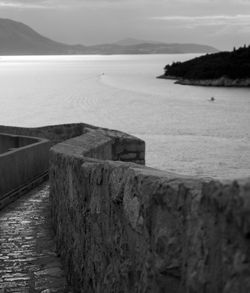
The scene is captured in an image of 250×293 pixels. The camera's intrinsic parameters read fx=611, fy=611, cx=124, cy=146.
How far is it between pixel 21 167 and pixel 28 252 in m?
3.92

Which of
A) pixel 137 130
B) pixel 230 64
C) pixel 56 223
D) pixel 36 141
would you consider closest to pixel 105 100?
pixel 137 130

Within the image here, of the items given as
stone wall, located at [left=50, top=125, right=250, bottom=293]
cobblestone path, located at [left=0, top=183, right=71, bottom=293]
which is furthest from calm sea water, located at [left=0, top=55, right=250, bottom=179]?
stone wall, located at [left=50, top=125, right=250, bottom=293]

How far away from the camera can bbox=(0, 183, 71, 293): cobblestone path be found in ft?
19.5

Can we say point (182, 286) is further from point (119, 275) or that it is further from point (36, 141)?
point (36, 141)

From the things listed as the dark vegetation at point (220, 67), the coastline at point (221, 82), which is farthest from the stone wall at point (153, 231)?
the coastline at point (221, 82)

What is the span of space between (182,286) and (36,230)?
5510mm

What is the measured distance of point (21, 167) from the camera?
10.9 m

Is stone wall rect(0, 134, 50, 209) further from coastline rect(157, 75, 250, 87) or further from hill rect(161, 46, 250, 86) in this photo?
coastline rect(157, 75, 250, 87)

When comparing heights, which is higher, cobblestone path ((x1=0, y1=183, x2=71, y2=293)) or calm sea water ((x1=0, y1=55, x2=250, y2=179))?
cobblestone path ((x1=0, y1=183, x2=71, y2=293))

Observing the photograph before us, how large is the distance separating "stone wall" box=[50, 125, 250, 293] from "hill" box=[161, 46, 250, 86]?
112341 mm

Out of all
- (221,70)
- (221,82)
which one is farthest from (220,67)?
(221,82)

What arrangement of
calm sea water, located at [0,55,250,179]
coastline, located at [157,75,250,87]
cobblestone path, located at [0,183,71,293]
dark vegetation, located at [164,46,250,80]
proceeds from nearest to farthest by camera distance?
cobblestone path, located at [0,183,71,293]
calm sea water, located at [0,55,250,179]
coastline, located at [157,75,250,87]
dark vegetation, located at [164,46,250,80]

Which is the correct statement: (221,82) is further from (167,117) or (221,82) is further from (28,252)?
(28,252)

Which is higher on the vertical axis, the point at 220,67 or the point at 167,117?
the point at 220,67
